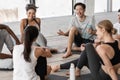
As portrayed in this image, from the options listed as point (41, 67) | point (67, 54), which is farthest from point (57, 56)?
point (41, 67)

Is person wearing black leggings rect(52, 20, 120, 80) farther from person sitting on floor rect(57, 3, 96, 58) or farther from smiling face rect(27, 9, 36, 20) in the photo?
smiling face rect(27, 9, 36, 20)

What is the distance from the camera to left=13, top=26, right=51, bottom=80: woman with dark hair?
316 centimetres

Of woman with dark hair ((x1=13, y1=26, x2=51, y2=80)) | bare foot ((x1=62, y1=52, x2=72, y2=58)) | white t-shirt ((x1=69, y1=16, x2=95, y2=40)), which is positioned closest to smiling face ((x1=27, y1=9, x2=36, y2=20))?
white t-shirt ((x1=69, y1=16, x2=95, y2=40))

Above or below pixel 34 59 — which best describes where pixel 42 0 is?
above

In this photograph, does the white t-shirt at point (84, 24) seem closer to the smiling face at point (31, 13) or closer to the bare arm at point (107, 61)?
the smiling face at point (31, 13)

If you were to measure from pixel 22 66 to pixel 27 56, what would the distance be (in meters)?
0.14

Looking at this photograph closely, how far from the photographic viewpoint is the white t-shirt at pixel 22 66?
10.5 feet

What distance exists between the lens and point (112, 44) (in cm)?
329

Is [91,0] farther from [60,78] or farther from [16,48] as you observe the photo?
[16,48]

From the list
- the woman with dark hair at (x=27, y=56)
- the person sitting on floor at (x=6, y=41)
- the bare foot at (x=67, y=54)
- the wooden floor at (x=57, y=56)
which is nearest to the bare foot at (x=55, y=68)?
the wooden floor at (x=57, y=56)

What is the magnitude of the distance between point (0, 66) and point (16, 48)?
4.61ft

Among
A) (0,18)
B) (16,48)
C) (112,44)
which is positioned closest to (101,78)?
(112,44)

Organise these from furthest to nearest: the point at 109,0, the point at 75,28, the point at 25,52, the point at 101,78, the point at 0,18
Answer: the point at 109,0, the point at 0,18, the point at 75,28, the point at 101,78, the point at 25,52

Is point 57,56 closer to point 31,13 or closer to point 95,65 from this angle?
point 31,13
